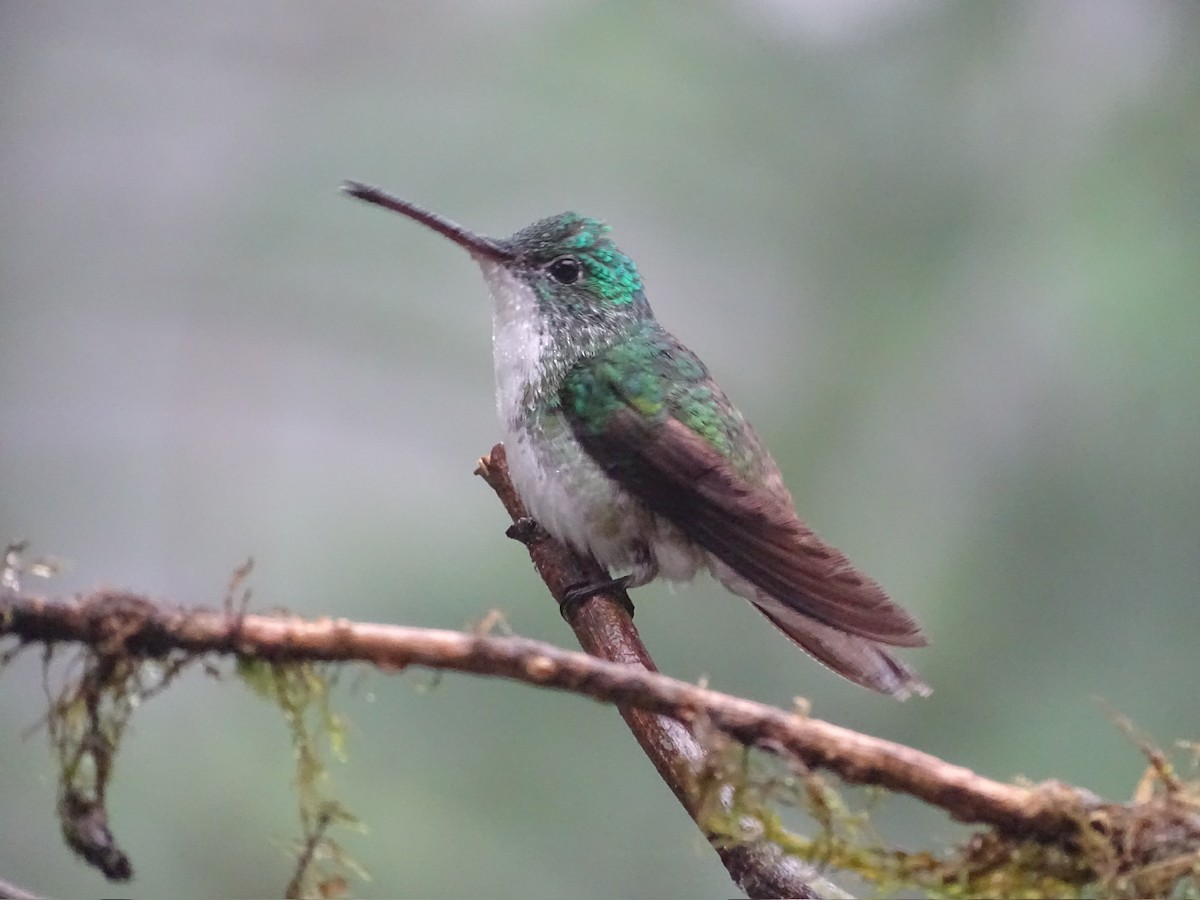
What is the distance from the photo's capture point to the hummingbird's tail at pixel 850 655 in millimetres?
2373

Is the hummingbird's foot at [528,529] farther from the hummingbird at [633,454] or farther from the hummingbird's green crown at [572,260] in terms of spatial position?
the hummingbird's green crown at [572,260]

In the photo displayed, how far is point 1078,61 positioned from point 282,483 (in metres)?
3.24

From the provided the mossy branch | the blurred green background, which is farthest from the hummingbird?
the blurred green background

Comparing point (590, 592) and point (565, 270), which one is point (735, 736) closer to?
point (590, 592)

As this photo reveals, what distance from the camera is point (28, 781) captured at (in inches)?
131

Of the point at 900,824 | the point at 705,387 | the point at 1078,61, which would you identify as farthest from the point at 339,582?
the point at 1078,61

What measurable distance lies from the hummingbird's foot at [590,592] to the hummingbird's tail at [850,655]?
21cm

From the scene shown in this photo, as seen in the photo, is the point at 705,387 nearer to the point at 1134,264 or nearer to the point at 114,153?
the point at 1134,264

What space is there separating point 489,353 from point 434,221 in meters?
1.41

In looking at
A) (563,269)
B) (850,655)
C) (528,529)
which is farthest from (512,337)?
(850,655)

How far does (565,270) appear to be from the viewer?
3.04m

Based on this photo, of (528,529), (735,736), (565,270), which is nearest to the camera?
(735,736)

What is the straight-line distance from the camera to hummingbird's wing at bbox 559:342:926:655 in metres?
2.02

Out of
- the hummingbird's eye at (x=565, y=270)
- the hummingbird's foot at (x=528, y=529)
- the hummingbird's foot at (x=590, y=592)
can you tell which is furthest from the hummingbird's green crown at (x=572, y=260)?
the hummingbird's foot at (x=590, y=592)
